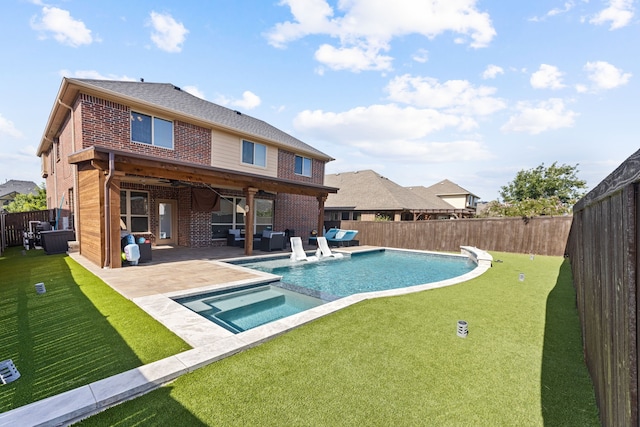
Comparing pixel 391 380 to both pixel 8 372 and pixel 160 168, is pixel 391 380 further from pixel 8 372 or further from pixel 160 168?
pixel 160 168

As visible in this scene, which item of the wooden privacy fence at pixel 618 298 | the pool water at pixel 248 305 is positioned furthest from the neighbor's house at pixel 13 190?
the wooden privacy fence at pixel 618 298

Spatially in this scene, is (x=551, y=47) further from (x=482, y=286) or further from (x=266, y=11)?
(x=266, y=11)

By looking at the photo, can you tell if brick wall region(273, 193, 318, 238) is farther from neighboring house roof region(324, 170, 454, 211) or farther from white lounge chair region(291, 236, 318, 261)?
neighboring house roof region(324, 170, 454, 211)

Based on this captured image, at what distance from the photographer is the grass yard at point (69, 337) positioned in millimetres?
2688

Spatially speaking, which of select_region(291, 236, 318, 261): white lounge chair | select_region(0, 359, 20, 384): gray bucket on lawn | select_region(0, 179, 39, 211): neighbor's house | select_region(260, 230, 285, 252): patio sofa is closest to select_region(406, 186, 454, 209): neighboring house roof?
select_region(260, 230, 285, 252): patio sofa

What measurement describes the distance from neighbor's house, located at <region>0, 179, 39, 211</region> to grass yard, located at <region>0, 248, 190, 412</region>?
39041 millimetres

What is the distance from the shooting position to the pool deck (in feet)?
7.42

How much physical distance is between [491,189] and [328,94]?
41216 mm

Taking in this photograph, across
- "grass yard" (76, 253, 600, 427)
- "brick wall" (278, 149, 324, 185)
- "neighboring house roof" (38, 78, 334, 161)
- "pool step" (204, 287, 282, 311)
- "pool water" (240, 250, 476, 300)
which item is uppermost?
"neighboring house roof" (38, 78, 334, 161)

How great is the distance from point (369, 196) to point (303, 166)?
8.59m

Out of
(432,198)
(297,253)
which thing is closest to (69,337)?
(297,253)

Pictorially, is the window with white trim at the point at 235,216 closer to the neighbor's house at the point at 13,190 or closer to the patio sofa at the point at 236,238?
the patio sofa at the point at 236,238

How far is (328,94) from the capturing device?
15.1m

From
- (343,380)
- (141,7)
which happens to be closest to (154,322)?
(343,380)
